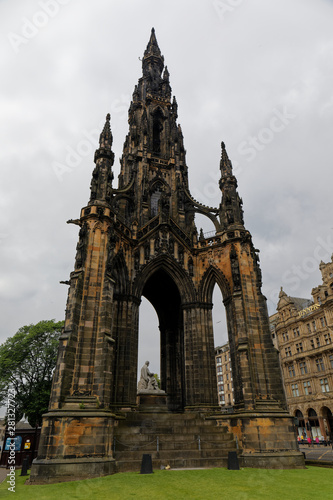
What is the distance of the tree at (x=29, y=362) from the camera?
27392 millimetres

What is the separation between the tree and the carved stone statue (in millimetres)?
12030

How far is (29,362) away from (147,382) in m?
15.4

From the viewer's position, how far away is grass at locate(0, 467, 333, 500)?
752 cm

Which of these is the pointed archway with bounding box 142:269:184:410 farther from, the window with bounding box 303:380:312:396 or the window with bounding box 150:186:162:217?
the window with bounding box 303:380:312:396

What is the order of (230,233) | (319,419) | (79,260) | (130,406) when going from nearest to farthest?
(79,260) → (130,406) → (230,233) → (319,419)

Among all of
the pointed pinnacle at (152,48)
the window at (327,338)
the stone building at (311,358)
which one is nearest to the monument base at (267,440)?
the stone building at (311,358)

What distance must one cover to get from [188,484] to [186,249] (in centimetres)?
1381

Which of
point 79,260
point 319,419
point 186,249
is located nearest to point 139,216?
point 186,249

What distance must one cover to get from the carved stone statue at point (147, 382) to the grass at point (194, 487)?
709 centimetres

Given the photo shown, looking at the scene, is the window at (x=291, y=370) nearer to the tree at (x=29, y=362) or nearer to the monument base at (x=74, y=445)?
the tree at (x=29, y=362)

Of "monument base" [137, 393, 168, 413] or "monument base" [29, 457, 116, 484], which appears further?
"monument base" [137, 393, 168, 413]

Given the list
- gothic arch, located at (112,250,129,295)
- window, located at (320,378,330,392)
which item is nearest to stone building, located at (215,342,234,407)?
window, located at (320,378,330,392)

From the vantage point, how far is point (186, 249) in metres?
21.1

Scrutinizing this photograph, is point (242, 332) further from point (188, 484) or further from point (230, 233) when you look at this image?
point (188, 484)
